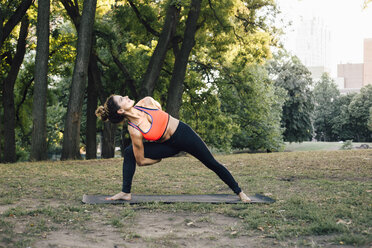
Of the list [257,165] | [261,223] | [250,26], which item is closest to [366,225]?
[261,223]

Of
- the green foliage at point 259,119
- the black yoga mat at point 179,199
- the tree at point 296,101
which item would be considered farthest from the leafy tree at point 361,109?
the black yoga mat at point 179,199

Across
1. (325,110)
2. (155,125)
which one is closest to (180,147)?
(155,125)

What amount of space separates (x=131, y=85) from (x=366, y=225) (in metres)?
17.4

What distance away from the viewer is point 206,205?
6184 millimetres

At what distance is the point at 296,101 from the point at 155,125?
45559 millimetres

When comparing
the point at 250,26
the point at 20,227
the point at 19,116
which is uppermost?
the point at 250,26

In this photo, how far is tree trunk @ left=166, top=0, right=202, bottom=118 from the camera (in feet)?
57.2

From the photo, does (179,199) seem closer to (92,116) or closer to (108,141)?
(92,116)

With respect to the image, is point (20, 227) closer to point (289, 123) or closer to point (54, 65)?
point (54, 65)

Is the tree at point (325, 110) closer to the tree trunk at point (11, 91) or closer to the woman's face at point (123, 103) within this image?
the tree trunk at point (11, 91)

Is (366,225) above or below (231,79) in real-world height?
below

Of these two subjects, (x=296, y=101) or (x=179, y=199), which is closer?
(x=179, y=199)

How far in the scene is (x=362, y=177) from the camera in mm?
9414

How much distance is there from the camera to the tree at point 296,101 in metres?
49.5
